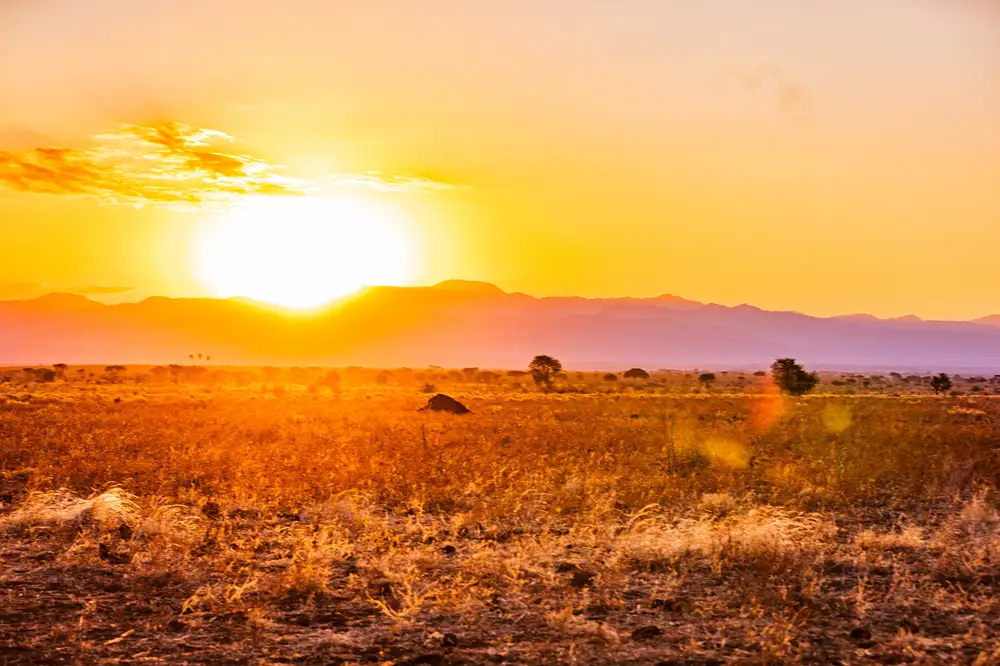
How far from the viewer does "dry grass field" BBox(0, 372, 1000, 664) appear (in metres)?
7.11

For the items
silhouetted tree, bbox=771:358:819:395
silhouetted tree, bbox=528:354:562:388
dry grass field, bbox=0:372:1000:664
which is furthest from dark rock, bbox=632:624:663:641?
silhouetted tree, bbox=771:358:819:395

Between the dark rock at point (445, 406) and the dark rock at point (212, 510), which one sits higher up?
the dark rock at point (445, 406)

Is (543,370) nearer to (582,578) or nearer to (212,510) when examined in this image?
(212,510)

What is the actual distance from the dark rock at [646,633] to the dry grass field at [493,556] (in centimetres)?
3

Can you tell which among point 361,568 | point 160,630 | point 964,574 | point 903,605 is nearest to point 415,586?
point 361,568

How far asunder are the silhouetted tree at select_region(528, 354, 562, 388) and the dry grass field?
158 ft

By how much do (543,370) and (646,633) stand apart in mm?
61912

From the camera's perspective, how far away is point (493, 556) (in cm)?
968

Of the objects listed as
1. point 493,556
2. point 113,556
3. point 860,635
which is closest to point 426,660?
point 493,556

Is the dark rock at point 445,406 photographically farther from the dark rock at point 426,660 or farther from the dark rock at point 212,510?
the dark rock at point 426,660

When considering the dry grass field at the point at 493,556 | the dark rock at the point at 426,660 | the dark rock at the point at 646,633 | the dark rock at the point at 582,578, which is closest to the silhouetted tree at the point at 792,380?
the dry grass field at the point at 493,556

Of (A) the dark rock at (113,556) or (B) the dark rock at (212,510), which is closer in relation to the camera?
(A) the dark rock at (113,556)

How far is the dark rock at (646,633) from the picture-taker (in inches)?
285

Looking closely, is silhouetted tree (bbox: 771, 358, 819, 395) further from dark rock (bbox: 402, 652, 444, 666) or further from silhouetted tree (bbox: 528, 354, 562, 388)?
dark rock (bbox: 402, 652, 444, 666)
